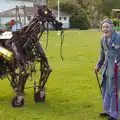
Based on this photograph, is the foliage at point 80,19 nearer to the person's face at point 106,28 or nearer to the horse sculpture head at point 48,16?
the horse sculpture head at point 48,16

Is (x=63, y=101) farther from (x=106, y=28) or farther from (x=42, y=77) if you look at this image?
(x=106, y=28)

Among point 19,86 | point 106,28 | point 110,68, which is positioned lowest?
point 19,86

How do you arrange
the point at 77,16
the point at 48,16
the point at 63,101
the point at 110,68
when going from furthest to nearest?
the point at 77,16 < the point at 63,101 < the point at 48,16 < the point at 110,68

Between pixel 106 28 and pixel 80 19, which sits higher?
pixel 106 28

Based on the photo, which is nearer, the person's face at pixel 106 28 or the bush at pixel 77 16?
the person's face at pixel 106 28

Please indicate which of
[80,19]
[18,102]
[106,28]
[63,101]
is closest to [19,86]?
[18,102]

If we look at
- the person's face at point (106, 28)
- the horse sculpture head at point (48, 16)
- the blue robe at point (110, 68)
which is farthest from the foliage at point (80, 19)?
the person's face at point (106, 28)

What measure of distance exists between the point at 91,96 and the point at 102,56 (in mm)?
2434

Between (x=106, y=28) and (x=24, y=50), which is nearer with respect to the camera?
(x=106, y=28)

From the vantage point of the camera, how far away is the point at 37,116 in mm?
8539

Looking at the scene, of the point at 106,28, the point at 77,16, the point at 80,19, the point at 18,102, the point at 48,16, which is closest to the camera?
the point at 106,28

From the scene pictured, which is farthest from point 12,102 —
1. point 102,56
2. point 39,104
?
point 102,56

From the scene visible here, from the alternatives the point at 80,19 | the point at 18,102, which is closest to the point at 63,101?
the point at 18,102

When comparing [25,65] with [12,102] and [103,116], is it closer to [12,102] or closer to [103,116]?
[12,102]
